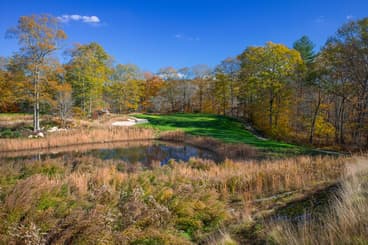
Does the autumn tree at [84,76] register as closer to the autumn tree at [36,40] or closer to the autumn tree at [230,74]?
the autumn tree at [36,40]

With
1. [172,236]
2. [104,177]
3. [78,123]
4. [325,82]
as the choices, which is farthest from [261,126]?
[172,236]

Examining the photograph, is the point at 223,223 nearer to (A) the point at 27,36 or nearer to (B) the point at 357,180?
(B) the point at 357,180

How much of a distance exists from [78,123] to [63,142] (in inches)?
200

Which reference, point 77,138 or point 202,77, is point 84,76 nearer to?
point 77,138

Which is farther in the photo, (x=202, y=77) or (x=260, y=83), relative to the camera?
(x=202, y=77)

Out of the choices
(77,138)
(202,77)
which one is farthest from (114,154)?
(202,77)

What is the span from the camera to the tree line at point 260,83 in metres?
15.8

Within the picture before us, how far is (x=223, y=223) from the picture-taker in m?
3.92

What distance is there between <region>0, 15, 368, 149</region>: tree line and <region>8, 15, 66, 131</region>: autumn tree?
0.06 metres

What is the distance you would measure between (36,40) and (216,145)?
55.2 ft

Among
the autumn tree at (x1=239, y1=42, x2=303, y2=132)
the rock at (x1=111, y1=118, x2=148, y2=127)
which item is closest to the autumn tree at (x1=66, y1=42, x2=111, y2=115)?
the rock at (x1=111, y1=118, x2=148, y2=127)

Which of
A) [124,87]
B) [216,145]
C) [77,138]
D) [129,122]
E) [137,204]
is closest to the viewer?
[137,204]

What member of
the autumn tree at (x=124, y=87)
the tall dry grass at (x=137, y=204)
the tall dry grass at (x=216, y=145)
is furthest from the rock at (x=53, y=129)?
the autumn tree at (x=124, y=87)

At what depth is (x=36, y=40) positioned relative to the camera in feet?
53.3
